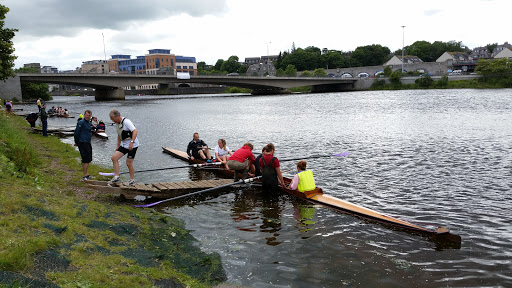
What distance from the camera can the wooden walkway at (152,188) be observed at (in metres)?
12.2

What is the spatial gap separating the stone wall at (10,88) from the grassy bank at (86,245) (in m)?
73.7

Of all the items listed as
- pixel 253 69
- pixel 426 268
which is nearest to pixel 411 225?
pixel 426 268

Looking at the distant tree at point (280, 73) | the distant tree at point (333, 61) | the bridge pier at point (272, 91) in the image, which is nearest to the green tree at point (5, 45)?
the distant tree at point (280, 73)

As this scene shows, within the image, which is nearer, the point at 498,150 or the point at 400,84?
the point at 498,150

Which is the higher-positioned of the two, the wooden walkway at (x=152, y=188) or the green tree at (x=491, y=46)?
the green tree at (x=491, y=46)

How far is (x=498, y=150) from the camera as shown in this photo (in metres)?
20.3

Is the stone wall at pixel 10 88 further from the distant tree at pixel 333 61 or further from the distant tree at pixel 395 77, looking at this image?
the distant tree at pixel 333 61

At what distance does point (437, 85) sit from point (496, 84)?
12.6 metres

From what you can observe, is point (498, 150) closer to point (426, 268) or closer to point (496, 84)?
point (426, 268)

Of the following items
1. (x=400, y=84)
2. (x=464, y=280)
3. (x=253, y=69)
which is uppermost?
(x=253, y=69)

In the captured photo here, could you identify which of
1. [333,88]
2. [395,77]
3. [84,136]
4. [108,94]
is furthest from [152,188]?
[333,88]

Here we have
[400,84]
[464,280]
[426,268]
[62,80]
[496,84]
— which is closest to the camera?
[464,280]

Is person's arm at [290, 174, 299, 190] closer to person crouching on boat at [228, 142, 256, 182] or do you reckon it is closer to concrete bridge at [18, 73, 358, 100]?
person crouching on boat at [228, 142, 256, 182]

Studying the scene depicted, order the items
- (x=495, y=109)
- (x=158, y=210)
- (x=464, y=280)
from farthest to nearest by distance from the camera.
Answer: (x=495, y=109) < (x=158, y=210) < (x=464, y=280)
